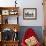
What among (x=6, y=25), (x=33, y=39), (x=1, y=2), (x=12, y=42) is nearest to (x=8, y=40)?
(x=12, y=42)

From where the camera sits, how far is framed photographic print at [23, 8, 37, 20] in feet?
17.7

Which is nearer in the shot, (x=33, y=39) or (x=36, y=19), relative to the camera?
(x=33, y=39)

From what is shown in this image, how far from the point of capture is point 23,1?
215 inches

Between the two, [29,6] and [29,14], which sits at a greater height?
[29,6]

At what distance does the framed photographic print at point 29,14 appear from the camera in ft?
17.7

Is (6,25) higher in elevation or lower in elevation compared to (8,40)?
higher

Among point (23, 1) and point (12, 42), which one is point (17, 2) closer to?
point (23, 1)

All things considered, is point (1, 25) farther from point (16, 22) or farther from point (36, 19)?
point (36, 19)

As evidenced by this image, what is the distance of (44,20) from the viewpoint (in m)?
5.32

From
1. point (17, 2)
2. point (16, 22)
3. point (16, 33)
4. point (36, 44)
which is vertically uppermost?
point (17, 2)

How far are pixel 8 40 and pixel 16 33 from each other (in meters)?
0.35

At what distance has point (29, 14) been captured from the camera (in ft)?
17.8

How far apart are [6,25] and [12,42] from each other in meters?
0.60

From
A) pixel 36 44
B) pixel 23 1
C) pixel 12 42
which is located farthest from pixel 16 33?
pixel 23 1
